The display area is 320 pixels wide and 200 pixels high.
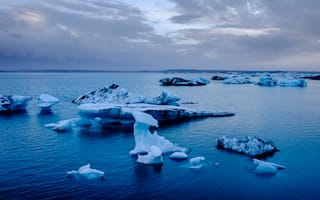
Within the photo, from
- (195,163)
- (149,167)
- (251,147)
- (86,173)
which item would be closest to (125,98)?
(251,147)

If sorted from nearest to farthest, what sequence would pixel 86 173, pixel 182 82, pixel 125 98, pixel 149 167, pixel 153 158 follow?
pixel 86 173 → pixel 149 167 → pixel 153 158 → pixel 125 98 → pixel 182 82

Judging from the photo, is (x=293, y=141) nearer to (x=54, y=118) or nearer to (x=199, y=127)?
(x=199, y=127)

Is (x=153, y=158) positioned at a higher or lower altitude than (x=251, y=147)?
lower

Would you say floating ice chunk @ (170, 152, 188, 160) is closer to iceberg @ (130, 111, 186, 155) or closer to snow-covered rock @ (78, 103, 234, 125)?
iceberg @ (130, 111, 186, 155)

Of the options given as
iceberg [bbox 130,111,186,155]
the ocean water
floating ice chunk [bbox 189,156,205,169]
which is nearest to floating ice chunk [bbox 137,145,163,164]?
the ocean water

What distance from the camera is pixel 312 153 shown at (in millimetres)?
16312

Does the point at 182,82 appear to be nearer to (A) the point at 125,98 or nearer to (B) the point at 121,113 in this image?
(A) the point at 125,98

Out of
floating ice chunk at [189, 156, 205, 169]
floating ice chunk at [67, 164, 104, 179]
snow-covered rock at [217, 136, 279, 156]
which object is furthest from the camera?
snow-covered rock at [217, 136, 279, 156]

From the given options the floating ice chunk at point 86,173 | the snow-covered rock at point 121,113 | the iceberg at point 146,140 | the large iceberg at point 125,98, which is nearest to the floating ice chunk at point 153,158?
the iceberg at point 146,140

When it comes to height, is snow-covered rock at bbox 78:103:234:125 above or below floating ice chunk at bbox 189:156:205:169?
above

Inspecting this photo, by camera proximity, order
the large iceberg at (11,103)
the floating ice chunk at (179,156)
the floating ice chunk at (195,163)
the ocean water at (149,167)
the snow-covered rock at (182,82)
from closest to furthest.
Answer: the ocean water at (149,167) < the floating ice chunk at (195,163) < the floating ice chunk at (179,156) < the large iceberg at (11,103) < the snow-covered rock at (182,82)

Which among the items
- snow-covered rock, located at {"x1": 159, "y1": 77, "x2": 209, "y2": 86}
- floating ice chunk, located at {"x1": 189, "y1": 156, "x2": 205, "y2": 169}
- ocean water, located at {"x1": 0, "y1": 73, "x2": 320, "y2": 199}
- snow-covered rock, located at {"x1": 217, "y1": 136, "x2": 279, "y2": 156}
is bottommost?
ocean water, located at {"x1": 0, "y1": 73, "x2": 320, "y2": 199}

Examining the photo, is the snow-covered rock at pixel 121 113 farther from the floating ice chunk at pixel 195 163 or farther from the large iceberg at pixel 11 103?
the large iceberg at pixel 11 103

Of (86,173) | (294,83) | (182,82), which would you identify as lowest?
(86,173)
